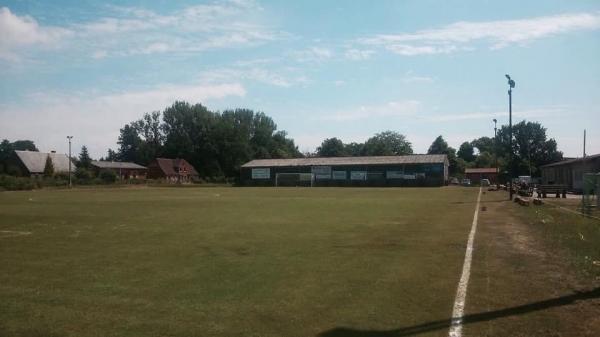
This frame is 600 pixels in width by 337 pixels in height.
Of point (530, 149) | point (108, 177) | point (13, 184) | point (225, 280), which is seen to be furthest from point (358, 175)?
point (225, 280)

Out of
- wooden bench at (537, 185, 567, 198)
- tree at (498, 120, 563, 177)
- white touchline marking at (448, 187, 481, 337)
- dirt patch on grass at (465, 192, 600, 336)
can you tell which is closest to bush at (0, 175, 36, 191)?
wooden bench at (537, 185, 567, 198)

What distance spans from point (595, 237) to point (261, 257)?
9952 millimetres

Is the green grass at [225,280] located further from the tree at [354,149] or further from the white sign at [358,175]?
the tree at [354,149]

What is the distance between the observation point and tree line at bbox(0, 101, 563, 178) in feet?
402

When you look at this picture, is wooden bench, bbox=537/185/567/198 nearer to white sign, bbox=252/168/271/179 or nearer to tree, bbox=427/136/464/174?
white sign, bbox=252/168/271/179

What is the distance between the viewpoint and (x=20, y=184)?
6612cm

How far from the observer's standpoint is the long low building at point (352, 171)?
81.6 meters

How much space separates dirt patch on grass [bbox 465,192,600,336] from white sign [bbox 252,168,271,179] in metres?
84.2

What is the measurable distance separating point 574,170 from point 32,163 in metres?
97.2

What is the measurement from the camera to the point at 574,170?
51.1 meters

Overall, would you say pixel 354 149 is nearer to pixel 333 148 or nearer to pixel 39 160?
pixel 333 148

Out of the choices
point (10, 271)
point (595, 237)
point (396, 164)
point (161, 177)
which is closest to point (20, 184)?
point (161, 177)

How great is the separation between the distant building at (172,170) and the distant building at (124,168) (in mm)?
5540

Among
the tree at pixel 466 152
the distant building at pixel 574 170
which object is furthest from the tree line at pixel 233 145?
the distant building at pixel 574 170
